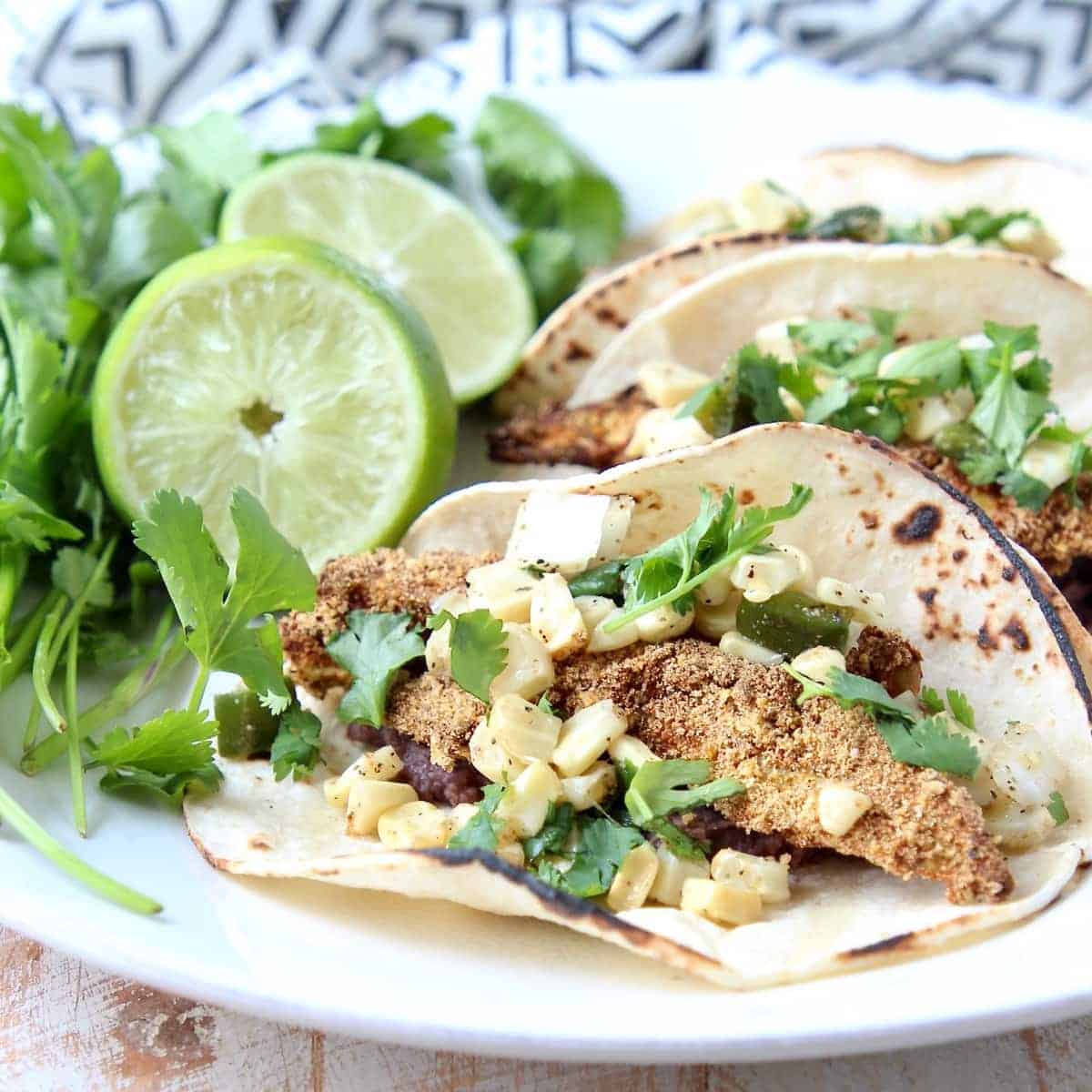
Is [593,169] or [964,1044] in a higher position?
[593,169]

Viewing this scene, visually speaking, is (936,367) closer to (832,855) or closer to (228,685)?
(832,855)

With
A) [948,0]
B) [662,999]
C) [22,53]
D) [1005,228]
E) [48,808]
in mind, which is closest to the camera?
[662,999]

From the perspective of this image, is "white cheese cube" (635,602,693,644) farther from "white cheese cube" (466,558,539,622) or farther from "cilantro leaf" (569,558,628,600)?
"white cheese cube" (466,558,539,622)

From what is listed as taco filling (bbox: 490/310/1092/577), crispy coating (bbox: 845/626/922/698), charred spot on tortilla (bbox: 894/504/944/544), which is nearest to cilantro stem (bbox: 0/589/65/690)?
taco filling (bbox: 490/310/1092/577)

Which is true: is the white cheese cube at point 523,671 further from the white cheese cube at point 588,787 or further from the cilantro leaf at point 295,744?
the cilantro leaf at point 295,744

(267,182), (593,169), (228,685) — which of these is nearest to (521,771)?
(228,685)
